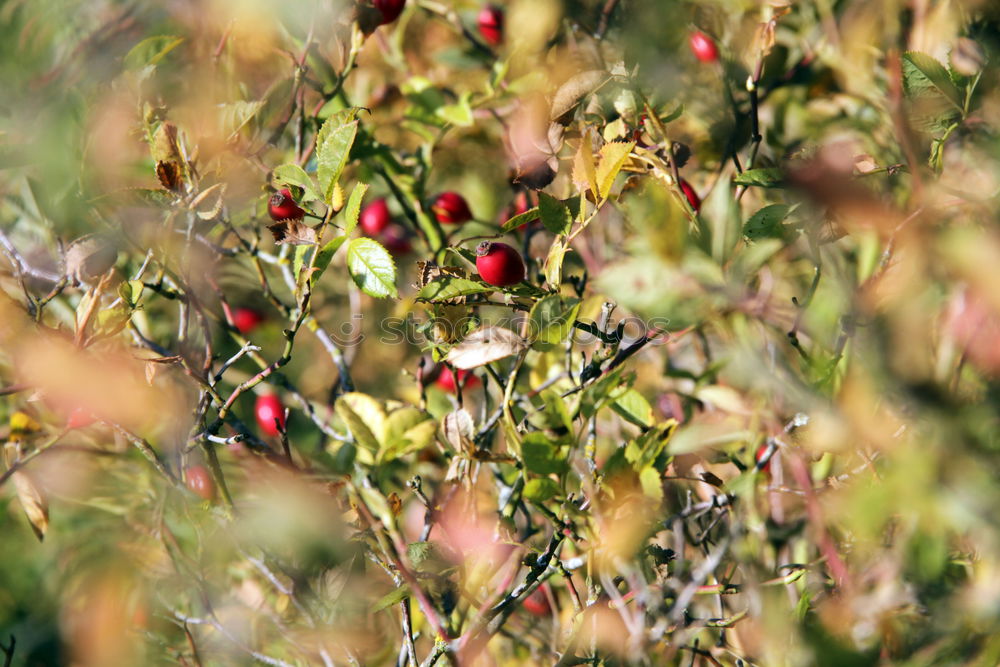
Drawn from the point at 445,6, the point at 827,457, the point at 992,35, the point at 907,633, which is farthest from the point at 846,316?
the point at 445,6

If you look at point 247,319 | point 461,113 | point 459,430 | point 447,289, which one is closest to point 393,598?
point 459,430

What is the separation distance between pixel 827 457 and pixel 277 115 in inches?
31.2

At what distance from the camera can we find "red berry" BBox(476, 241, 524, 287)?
70 centimetres

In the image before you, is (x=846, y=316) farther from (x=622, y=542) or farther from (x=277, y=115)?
(x=277, y=115)

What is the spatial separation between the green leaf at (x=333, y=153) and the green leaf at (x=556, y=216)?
0.55 feet

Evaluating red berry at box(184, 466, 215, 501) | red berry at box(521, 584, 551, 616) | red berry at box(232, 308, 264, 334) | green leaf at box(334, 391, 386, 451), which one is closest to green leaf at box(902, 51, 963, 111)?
green leaf at box(334, 391, 386, 451)

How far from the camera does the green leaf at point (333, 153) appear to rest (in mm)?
639

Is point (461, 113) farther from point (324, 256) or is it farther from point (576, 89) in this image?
point (324, 256)

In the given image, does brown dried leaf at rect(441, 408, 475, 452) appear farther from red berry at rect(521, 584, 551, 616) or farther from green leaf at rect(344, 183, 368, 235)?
red berry at rect(521, 584, 551, 616)

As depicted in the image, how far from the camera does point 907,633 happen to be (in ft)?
2.55

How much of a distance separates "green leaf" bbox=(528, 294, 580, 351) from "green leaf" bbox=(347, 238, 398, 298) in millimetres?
122

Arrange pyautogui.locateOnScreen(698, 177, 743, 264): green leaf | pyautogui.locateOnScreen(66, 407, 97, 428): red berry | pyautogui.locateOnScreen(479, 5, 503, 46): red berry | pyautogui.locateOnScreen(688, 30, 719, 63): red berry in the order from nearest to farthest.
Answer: pyautogui.locateOnScreen(698, 177, 743, 264): green leaf < pyautogui.locateOnScreen(66, 407, 97, 428): red berry < pyautogui.locateOnScreen(688, 30, 719, 63): red berry < pyautogui.locateOnScreen(479, 5, 503, 46): red berry

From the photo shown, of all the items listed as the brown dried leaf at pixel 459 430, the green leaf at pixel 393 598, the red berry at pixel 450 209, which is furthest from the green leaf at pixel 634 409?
the red berry at pixel 450 209

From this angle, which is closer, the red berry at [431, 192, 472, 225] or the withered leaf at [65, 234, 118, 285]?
the withered leaf at [65, 234, 118, 285]
